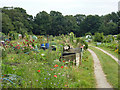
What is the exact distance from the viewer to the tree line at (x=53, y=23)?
22883mm

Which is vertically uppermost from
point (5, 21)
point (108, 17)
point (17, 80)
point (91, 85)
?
point (108, 17)

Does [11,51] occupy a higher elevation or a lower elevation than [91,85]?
higher

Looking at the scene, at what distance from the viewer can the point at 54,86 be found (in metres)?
3.68

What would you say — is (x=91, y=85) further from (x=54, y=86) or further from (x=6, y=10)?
(x=6, y=10)

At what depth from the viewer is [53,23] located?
24031 millimetres

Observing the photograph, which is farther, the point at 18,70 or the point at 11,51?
the point at 11,51

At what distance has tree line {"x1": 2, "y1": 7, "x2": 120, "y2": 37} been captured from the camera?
901 inches

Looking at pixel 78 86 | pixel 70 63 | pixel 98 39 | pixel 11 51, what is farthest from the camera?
pixel 98 39

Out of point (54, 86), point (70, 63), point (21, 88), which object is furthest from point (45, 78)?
point (70, 63)

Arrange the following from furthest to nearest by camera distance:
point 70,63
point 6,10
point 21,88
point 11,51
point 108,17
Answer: point 108,17 → point 6,10 → point 11,51 → point 70,63 → point 21,88

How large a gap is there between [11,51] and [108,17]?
3031 centimetres

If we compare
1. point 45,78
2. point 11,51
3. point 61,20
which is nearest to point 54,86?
point 45,78

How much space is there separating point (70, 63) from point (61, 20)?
1728 centimetres

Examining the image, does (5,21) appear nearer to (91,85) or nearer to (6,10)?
(6,10)
